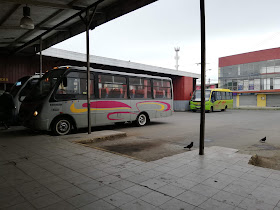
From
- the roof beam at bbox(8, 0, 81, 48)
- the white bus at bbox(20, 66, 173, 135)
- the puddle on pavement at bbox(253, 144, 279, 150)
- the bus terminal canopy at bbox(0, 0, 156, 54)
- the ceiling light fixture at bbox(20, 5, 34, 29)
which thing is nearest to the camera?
the puddle on pavement at bbox(253, 144, 279, 150)

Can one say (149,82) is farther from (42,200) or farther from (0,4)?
(42,200)

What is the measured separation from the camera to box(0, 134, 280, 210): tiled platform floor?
292cm

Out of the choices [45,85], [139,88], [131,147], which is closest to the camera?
[131,147]

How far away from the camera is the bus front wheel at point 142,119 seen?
12.1 metres

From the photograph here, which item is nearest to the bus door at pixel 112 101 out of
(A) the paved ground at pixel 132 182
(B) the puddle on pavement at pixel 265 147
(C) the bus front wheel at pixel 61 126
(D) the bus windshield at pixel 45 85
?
(C) the bus front wheel at pixel 61 126

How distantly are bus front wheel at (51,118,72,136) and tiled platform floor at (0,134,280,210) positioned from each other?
10.4 ft

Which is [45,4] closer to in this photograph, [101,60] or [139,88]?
[139,88]

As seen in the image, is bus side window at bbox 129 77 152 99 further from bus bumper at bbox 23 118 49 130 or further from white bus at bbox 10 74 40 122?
white bus at bbox 10 74 40 122

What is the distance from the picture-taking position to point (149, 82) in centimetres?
1279

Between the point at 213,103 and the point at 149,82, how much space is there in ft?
45.9

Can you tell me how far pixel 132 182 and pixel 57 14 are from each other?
279 inches

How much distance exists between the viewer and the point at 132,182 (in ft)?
12.0

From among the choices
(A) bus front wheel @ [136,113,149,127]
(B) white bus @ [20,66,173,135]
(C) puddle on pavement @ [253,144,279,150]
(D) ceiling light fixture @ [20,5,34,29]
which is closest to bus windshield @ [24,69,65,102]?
(B) white bus @ [20,66,173,135]

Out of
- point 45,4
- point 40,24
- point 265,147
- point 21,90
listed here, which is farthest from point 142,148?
point 21,90
